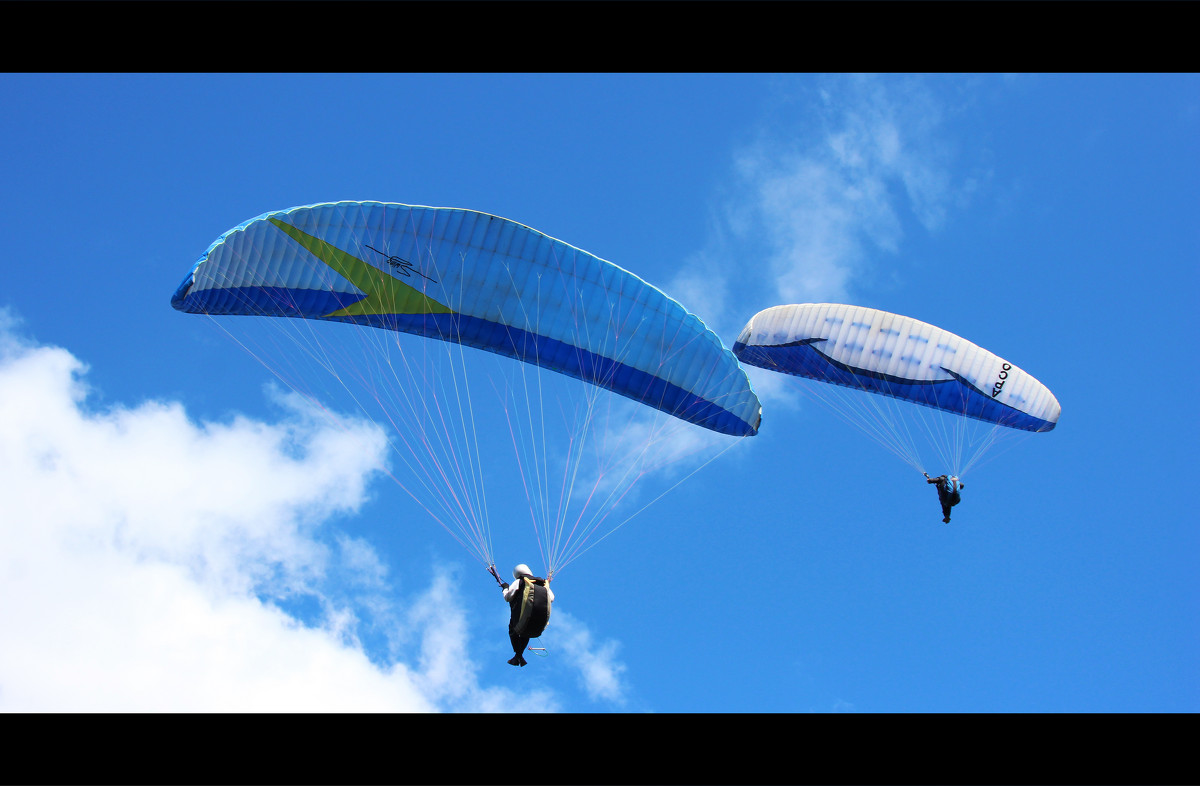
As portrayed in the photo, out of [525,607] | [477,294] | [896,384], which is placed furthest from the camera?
[896,384]

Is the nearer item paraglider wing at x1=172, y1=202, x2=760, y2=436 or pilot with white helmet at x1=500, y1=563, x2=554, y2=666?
pilot with white helmet at x1=500, y1=563, x2=554, y2=666

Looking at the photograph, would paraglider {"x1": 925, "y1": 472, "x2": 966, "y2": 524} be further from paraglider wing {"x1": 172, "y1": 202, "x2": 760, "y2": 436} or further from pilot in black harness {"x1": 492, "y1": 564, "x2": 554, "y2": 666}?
pilot in black harness {"x1": 492, "y1": 564, "x2": 554, "y2": 666}

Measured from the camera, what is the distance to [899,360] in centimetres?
1853

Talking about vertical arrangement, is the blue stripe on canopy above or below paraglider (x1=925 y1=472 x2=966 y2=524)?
above

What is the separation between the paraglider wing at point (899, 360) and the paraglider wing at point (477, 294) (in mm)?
4314

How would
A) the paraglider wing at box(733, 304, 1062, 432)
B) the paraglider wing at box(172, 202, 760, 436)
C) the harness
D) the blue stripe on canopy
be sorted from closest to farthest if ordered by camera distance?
the harness, the paraglider wing at box(172, 202, 760, 436), the paraglider wing at box(733, 304, 1062, 432), the blue stripe on canopy

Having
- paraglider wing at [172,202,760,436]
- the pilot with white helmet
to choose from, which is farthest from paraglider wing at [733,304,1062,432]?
the pilot with white helmet

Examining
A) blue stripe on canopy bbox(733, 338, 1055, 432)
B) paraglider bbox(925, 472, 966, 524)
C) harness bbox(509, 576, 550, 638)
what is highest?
blue stripe on canopy bbox(733, 338, 1055, 432)

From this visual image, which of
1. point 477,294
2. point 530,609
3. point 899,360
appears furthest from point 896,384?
point 530,609

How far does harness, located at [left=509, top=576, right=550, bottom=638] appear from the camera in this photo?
1124 centimetres

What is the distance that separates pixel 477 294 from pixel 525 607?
508 cm

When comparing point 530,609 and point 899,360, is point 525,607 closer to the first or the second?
point 530,609

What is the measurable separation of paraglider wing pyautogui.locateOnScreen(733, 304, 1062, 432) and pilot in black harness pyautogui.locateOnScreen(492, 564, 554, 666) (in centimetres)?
940
